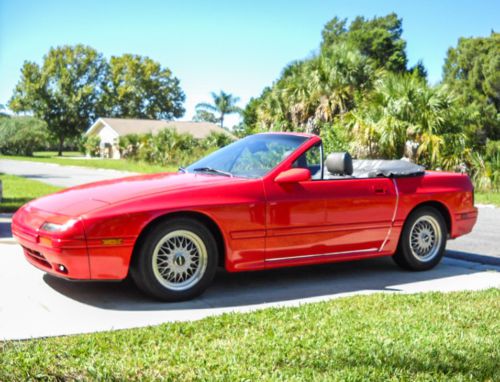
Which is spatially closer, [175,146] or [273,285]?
[273,285]

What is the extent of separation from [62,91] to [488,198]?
234 feet

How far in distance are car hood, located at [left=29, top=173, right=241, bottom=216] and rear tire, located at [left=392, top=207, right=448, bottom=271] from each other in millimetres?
2188

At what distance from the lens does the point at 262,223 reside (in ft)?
18.9

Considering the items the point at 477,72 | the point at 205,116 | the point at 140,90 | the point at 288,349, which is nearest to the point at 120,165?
the point at 477,72

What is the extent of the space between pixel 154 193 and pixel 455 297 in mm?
2797

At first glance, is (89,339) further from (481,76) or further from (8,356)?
(481,76)

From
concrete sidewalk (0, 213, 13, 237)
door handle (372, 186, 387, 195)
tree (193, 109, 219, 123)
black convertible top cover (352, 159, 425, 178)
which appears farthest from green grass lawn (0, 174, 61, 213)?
tree (193, 109, 219, 123)

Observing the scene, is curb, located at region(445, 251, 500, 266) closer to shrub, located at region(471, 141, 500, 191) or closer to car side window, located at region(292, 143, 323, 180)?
car side window, located at region(292, 143, 323, 180)

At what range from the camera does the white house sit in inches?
2640

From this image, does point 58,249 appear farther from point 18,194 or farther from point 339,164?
point 18,194

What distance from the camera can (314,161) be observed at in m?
6.32

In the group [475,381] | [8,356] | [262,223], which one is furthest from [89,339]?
[475,381]

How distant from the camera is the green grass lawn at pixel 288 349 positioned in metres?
3.64

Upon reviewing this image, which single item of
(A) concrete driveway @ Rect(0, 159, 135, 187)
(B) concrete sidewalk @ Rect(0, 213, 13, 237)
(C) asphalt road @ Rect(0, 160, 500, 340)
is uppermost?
(A) concrete driveway @ Rect(0, 159, 135, 187)
